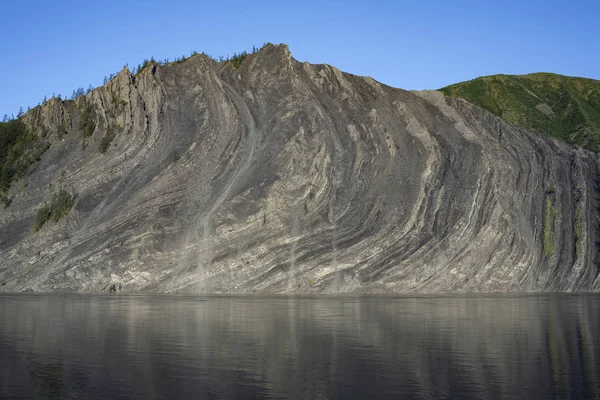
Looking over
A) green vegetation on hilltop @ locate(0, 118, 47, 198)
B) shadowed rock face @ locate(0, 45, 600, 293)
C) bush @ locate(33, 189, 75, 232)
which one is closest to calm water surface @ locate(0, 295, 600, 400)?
shadowed rock face @ locate(0, 45, 600, 293)

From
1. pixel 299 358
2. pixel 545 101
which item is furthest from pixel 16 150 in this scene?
pixel 299 358

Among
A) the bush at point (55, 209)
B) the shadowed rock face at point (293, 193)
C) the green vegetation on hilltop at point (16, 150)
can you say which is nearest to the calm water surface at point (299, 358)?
the shadowed rock face at point (293, 193)

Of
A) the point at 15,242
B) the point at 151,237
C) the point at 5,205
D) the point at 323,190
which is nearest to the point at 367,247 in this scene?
the point at 323,190

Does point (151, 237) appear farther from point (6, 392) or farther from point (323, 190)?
point (6, 392)

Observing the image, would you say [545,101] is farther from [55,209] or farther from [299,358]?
[299,358]

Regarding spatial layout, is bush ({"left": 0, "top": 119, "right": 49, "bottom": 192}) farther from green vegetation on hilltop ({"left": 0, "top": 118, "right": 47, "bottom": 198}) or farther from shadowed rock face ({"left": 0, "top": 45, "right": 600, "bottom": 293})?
shadowed rock face ({"left": 0, "top": 45, "right": 600, "bottom": 293})

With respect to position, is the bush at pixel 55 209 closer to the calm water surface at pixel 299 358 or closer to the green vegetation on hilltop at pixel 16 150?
the green vegetation on hilltop at pixel 16 150
